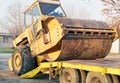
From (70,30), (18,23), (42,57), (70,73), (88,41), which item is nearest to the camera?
(70,73)

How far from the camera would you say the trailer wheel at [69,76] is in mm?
9470

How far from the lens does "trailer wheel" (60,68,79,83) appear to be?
31.1 feet

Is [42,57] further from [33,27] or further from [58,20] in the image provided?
[58,20]

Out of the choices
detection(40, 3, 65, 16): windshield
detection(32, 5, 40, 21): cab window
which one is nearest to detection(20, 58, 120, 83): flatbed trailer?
detection(32, 5, 40, 21): cab window

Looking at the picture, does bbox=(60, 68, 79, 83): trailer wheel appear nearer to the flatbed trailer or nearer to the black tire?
the flatbed trailer

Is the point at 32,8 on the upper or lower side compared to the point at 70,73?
upper

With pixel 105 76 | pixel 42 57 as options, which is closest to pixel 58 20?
pixel 42 57

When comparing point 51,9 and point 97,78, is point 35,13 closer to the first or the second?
point 51,9

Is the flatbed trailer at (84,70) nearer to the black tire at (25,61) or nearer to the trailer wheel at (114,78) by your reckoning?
the trailer wheel at (114,78)

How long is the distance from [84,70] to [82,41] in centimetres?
187

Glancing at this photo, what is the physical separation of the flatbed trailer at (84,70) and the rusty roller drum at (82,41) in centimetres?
55

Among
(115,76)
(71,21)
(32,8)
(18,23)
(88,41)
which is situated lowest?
(115,76)

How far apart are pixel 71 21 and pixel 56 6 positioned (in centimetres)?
223

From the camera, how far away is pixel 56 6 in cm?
1276
